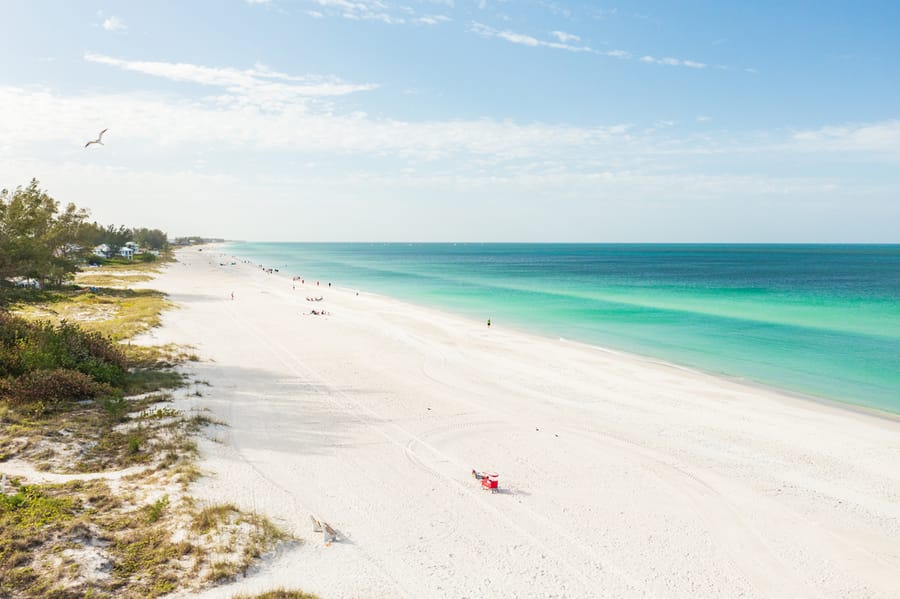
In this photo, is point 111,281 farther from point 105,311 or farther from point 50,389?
point 50,389

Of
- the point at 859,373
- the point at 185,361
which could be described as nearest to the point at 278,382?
the point at 185,361

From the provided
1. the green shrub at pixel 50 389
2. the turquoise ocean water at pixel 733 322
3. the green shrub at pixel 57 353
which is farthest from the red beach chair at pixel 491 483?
the turquoise ocean water at pixel 733 322

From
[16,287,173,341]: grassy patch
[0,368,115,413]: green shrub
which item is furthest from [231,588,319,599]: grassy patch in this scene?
[16,287,173,341]: grassy patch

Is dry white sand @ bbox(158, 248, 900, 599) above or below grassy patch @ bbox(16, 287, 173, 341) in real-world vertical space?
below

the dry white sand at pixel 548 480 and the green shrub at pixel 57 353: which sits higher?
the green shrub at pixel 57 353

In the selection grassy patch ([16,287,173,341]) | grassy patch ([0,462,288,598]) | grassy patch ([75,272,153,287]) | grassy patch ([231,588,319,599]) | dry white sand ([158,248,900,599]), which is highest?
grassy patch ([75,272,153,287])

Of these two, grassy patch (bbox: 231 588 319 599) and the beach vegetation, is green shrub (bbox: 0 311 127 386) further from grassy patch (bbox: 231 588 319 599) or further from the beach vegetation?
grassy patch (bbox: 231 588 319 599)

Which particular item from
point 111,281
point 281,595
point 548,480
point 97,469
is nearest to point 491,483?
point 548,480

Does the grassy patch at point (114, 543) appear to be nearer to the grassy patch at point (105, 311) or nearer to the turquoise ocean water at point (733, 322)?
the grassy patch at point (105, 311)
